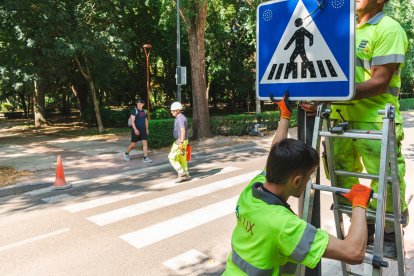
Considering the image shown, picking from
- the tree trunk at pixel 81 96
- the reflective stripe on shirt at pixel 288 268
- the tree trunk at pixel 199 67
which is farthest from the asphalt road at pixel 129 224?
the tree trunk at pixel 81 96

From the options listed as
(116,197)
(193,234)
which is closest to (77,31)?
(116,197)

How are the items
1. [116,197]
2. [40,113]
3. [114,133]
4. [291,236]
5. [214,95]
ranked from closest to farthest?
1. [291,236]
2. [116,197]
3. [114,133]
4. [40,113]
5. [214,95]

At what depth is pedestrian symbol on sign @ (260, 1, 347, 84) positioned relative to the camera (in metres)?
2.17

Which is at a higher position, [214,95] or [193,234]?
[214,95]

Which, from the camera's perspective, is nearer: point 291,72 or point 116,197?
point 291,72

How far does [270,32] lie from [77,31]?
55.2 ft

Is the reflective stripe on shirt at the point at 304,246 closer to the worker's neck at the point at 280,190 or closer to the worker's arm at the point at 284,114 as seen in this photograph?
the worker's neck at the point at 280,190

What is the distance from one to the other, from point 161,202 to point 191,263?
8.47 ft

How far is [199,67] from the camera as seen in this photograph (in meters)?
14.7

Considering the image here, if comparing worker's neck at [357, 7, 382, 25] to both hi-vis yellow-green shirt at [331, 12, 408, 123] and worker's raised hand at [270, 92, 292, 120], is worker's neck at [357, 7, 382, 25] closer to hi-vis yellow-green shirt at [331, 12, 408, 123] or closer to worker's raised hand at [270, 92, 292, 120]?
hi-vis yellow-green shirt at [331, 12, 408, 123]

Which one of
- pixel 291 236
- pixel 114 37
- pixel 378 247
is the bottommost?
pixel 378 247

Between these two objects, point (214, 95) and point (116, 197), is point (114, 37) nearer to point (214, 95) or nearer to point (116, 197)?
point (116, 197)

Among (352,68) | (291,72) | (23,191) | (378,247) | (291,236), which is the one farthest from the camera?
(23,191)

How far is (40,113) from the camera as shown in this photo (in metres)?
23.7
